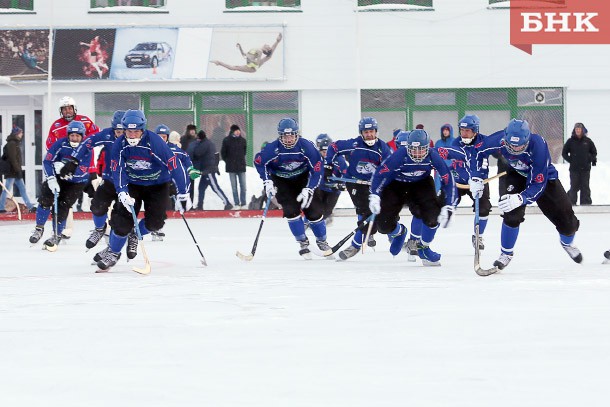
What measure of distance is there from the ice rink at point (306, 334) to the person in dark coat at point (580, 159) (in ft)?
34.7

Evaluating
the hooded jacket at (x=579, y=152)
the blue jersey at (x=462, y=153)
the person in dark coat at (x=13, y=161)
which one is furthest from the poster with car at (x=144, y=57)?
the blue jersey at (x=462, y=153)

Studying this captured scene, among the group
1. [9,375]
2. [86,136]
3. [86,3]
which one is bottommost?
[9,375]

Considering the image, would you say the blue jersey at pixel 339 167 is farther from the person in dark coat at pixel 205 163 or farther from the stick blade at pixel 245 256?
the person in dark coat at pixel 205 163

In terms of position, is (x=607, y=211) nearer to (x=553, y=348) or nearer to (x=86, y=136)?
(x=86, y=136)

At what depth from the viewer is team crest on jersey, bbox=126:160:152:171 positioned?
1181 centimetres

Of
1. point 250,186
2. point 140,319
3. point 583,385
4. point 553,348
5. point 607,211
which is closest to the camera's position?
point 583,385

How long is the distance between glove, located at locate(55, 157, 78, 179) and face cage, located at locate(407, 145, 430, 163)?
164 inches

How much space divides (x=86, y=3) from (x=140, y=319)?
62.0 ft

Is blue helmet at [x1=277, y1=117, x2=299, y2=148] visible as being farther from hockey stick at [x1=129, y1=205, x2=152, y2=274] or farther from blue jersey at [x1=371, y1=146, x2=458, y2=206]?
hockey stick at [x1=129, y1=205, x2=152, y2=274]

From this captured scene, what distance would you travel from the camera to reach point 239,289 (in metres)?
10.1

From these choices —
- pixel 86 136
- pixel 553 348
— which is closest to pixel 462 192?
pixel 86 136

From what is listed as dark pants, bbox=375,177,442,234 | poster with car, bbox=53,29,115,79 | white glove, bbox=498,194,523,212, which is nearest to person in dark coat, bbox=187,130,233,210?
poster with car, bbox=53,29,115,79

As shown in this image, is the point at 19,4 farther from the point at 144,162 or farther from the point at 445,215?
the point at 445,215

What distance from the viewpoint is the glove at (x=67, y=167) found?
1489cm
